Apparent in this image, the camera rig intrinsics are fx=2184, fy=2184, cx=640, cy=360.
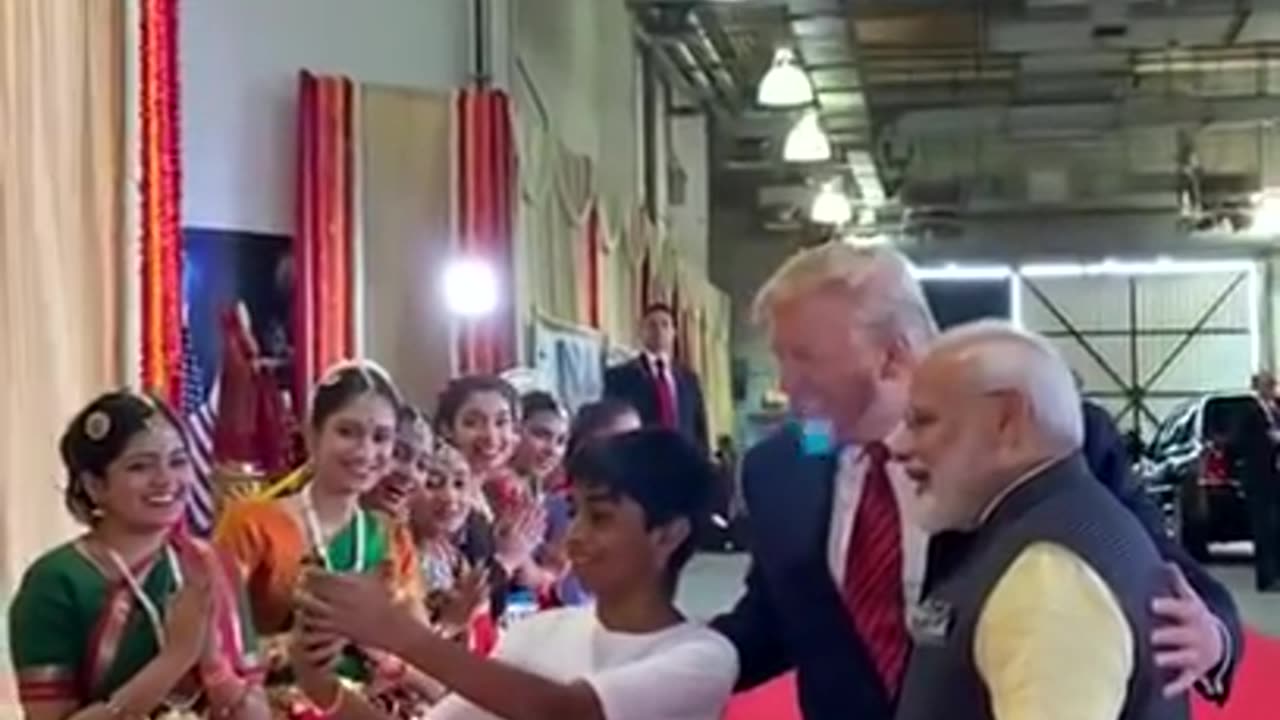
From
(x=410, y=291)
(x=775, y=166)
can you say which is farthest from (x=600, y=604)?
(x=775, y=166)

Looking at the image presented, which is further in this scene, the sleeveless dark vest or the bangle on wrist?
the bangle on wrist

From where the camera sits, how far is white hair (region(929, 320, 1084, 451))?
179 centimetres

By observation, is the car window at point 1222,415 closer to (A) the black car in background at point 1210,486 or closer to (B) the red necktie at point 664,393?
(A) the black car in background at point 1210,486

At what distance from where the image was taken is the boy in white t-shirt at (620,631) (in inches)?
87.6

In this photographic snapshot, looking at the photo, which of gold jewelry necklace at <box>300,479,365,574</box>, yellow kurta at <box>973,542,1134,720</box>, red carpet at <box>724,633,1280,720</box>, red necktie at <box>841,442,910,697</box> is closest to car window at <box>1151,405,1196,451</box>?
red carpet at <box>724,633,1280,720</box>

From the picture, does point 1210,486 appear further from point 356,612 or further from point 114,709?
point 356,612

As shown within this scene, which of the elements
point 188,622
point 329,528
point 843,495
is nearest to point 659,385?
point 329,528

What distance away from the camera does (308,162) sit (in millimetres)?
7555

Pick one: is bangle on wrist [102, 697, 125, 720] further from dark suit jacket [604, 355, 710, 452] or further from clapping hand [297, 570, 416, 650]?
dark suit jacket [604, 355, 710, 452]

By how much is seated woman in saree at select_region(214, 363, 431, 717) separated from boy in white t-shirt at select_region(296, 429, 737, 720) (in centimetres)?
93

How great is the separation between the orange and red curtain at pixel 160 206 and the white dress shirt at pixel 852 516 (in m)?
3.45

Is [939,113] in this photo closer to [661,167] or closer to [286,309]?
[661,167]

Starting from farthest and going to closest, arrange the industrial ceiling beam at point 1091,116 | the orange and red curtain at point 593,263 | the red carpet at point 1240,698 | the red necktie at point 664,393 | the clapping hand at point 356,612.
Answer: the industrial ceiling beam at point 1091,116, the orange and red curtain at point 593,263, the red necktie at point 664,393, the red carpet at point 1240,698, the clapping hand at point 356,612

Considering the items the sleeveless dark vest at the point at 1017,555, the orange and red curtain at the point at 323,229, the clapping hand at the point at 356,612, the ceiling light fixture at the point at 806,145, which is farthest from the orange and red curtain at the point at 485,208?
the ceiling light fixture at the point at 806,145
